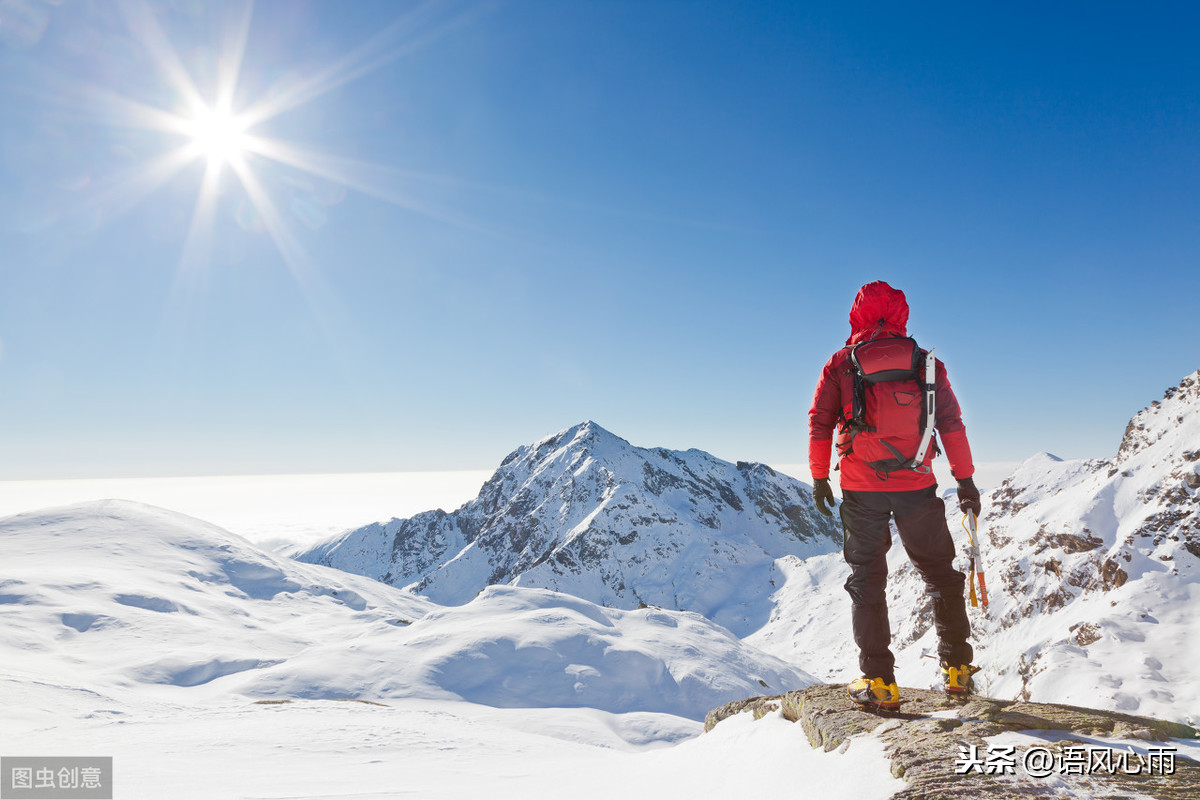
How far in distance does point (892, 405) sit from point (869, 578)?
1.66 metres

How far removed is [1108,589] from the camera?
4391 centimetres

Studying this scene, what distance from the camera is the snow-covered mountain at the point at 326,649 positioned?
26625mm

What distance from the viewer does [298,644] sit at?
45.4 meters

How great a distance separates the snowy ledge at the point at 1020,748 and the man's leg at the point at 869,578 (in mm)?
461

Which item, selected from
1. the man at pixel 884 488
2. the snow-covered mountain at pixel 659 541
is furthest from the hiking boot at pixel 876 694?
the snow-covered mountain at pixel 659 541

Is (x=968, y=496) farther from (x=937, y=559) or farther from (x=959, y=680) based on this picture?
(x=959, y=680)

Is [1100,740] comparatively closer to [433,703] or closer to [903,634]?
[433,703]

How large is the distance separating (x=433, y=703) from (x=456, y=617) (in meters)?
11.8

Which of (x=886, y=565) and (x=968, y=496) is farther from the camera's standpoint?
(x=968, y=496)

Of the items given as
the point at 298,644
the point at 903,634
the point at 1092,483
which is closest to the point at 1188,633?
the point at 1092,483

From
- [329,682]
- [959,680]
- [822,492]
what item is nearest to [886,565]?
[822,492]

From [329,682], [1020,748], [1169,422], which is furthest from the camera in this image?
[1169,422]

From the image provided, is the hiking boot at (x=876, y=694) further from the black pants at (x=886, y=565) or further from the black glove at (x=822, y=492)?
the black glove at (x=822, y=492)

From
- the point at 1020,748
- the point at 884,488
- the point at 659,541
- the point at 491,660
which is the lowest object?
the point at 491,660
